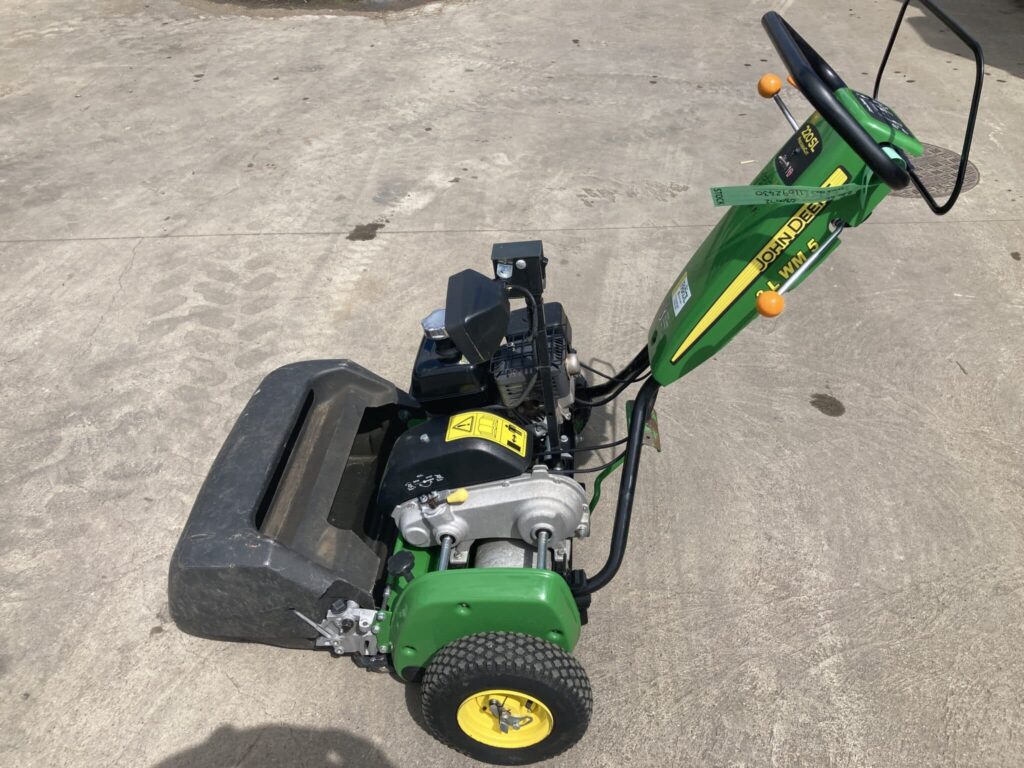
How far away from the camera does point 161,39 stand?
830 centimetres

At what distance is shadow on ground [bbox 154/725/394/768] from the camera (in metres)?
2.49

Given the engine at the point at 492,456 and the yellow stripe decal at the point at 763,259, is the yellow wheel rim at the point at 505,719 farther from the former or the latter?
the yellow stripe decal at the point at 763,259

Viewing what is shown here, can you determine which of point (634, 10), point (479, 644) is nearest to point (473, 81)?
point (634, 10)

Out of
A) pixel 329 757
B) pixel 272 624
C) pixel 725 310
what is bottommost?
pixel 329 757

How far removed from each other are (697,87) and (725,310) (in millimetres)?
5499

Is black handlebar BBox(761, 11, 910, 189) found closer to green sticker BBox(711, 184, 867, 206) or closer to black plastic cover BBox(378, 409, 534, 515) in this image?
green sticker BBox(711, 184, 867, 206)

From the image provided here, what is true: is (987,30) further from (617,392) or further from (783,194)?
(783,194)

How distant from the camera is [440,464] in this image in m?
2.37

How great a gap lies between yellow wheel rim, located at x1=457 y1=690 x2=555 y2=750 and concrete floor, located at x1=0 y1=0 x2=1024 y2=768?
218 mm

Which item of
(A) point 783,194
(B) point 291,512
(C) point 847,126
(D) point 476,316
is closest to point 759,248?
(A) point 783,194

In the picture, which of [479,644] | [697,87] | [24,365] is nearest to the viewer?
[479,644]

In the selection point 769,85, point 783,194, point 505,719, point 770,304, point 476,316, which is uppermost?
point 769,85

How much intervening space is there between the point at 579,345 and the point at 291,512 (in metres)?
2.04

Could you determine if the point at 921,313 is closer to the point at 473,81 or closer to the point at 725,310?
the point at 725,310
